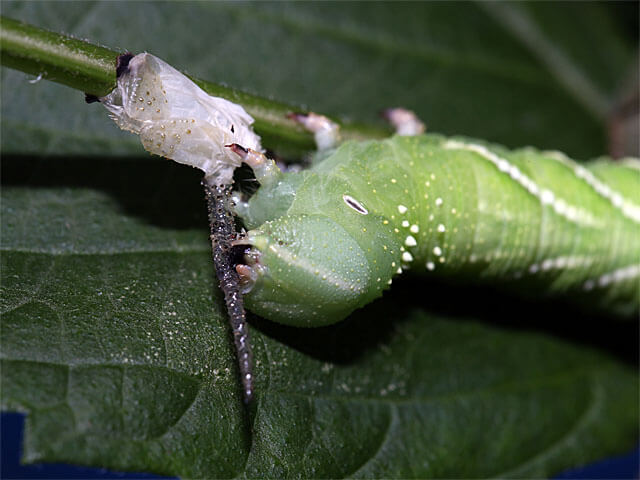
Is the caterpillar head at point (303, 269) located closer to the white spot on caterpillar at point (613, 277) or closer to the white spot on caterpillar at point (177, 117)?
the white spot on caterpillar at point (177, 117)

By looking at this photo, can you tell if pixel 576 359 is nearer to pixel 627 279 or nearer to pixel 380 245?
pixel 627 279

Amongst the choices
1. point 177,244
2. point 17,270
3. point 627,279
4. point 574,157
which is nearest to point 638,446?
point 627,279

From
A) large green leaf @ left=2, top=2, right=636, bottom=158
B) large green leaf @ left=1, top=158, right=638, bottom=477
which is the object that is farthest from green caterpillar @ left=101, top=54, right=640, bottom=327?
large green leaf @ left=2, top=2, right=636, bottom=158

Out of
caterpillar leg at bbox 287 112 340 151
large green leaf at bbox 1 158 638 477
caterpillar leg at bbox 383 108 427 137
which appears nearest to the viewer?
large green leaf at bbox 1 158 638 477

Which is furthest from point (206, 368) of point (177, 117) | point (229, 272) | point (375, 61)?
point (375, 61)

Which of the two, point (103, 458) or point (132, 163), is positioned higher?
point (132, 163)

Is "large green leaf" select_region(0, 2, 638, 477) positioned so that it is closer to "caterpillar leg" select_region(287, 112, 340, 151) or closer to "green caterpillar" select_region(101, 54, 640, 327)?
"green caterpillar" select_region(101, 54, 640, 327)

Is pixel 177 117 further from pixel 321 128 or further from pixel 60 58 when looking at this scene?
pixel 321 128
